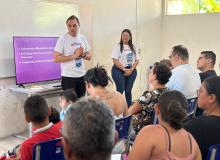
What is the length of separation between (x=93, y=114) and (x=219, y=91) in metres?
1.34

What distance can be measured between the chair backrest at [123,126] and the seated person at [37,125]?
1.75ft

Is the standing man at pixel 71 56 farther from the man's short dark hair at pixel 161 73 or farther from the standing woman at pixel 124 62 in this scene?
the man's short dark hair at pixel 161 73

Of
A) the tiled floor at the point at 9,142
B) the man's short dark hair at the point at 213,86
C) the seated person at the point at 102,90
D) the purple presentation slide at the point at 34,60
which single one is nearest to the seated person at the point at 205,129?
the man's short dark hair at the point at 213,86

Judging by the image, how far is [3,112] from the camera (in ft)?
13.9

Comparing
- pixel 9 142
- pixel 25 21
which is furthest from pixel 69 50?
pixel 9 142

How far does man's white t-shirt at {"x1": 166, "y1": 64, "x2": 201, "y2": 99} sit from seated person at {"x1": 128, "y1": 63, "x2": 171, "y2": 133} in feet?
1.47

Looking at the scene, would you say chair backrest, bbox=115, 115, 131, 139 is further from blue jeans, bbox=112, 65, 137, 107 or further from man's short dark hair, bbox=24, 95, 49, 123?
blue jeans, bbox=112, 65, 137, 107

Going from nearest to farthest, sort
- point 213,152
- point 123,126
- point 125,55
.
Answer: point 213,152 → point 123,126 → point 125,55

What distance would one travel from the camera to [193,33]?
6.77m

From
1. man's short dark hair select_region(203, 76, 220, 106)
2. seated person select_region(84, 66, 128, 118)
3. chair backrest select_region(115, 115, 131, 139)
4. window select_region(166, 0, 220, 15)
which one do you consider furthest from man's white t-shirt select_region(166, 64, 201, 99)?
window select_region(166, 0, 220, 15)

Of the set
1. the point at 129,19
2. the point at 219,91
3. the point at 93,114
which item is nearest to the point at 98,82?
the point at 219,91

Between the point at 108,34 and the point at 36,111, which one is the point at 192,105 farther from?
the point at 108,34

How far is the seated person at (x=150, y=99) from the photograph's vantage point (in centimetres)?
268

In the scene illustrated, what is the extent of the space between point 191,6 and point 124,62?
2511mm
